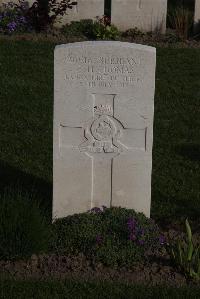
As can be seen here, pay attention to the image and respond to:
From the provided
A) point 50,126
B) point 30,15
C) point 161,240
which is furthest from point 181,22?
point 161,240

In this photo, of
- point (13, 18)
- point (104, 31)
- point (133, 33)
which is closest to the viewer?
point (104, 31)

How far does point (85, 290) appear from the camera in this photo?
5.70 metres

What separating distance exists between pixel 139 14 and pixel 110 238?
333 inches

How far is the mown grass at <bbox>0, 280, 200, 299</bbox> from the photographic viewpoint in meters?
5.61

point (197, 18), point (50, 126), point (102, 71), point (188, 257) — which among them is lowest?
point (188, 257)

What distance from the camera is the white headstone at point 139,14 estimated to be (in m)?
13.9

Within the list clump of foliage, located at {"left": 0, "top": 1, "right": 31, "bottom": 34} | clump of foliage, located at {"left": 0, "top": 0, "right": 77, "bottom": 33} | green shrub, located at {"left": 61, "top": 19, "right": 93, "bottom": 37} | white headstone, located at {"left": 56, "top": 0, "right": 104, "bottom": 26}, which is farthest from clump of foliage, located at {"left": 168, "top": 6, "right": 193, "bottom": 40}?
clump of foliage, located at {"left": 0, "top": 1, "right": 31, "bottom": 34}

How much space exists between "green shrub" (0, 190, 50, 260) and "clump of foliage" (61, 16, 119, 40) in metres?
7.69

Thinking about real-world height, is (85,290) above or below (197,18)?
below

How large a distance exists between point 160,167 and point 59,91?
2325mm

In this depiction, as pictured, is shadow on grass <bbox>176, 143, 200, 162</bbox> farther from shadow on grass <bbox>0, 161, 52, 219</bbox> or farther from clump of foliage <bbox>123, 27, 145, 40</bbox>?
clump of foliage <bbox>123, 27, 145, 40</bbox>

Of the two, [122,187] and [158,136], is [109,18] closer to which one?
[158,136]

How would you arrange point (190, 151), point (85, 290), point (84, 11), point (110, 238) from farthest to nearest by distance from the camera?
point (84, 11) → point (190, 151) → point (110, 238) → point (85, 290)

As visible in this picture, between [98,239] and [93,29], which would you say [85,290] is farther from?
[93,29]
